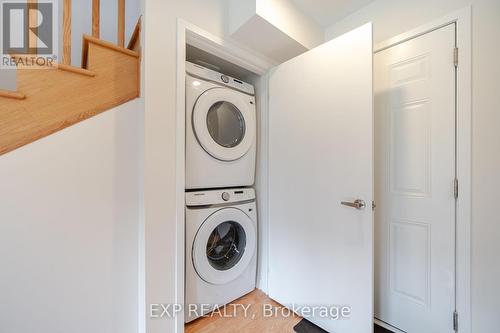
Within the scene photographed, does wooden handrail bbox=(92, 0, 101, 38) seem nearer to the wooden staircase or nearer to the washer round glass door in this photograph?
the wooden staircase

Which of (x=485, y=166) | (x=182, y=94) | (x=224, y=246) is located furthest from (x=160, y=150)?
(x=485, y=166)

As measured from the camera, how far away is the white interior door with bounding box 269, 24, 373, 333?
3.51ft

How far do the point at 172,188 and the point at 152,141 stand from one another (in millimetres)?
266

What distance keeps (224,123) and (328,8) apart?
3.55ft

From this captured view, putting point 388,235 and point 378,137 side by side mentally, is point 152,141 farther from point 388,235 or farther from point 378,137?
point 388,235

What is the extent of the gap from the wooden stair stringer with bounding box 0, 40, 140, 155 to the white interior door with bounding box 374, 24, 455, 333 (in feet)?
5.03

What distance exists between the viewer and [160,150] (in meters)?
1.03

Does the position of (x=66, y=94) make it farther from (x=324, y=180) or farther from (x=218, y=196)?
(x=324, y=180)

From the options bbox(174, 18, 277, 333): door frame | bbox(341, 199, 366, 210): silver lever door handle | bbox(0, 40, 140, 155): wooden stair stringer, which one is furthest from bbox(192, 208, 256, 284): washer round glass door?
bbox(0, 40, 140, 155): wooden stair stringer

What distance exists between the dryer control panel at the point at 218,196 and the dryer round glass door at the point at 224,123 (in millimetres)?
245

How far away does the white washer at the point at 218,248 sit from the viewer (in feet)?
4.13

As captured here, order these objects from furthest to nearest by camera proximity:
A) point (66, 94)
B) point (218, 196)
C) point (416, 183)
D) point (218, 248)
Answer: point (218, 248), point (218, 196), point (416, 183), point (66, 94)

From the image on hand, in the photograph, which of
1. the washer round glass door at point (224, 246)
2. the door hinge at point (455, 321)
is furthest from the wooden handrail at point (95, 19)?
the door hinge at point (455, 321)

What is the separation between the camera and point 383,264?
50.3 inches
